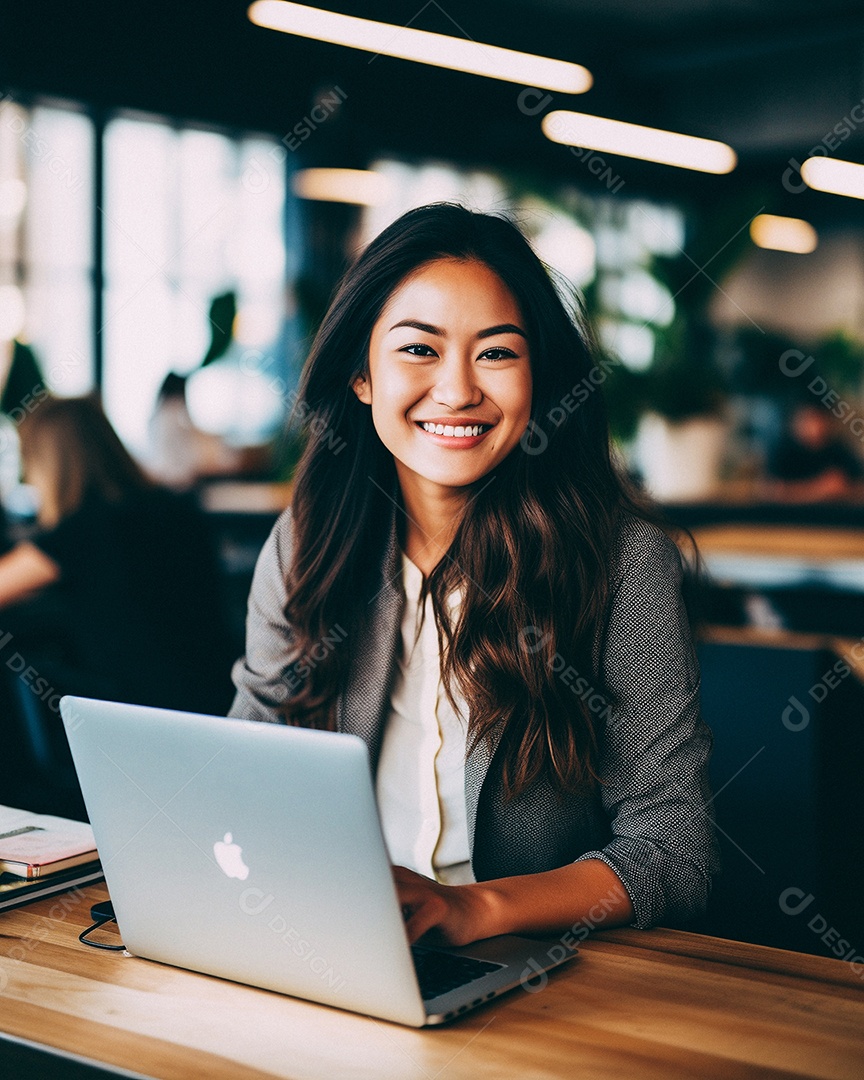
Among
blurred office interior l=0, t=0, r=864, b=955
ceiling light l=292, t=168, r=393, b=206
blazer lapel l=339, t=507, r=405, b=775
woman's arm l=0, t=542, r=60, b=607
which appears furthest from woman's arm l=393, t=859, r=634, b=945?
ceiling light l=292, t=168, r=393, b=206

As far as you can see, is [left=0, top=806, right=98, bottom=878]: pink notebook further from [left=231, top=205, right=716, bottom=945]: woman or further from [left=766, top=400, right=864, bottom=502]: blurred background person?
[left=766, top=400, right=864, bottom=502]: blurred background person

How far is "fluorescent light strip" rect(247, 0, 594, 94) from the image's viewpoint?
3691mm

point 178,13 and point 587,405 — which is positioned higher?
point 178,13

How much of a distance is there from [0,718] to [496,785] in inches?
52.8

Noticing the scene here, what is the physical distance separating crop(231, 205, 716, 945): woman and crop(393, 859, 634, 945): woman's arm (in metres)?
0.06

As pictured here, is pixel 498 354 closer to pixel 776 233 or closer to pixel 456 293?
pixel 456 293

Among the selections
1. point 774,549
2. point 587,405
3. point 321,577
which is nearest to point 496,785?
point 321,577

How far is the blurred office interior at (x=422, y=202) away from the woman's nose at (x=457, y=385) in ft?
5.55

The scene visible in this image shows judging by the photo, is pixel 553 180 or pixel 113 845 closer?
pixel 113 845

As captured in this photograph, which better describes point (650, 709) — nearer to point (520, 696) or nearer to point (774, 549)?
point (520, 696)

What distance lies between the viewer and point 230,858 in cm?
107

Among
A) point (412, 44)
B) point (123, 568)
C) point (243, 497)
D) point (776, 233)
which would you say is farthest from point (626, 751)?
point (776, 233)

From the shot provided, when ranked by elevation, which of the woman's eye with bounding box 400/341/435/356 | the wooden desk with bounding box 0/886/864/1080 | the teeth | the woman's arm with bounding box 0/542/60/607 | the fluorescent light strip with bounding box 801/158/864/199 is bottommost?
the wooden desk with bounding box 0/886/864/1080

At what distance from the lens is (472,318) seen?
5.10 feet
